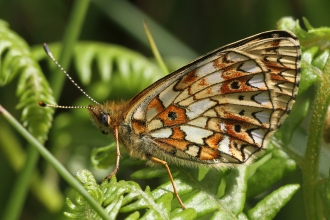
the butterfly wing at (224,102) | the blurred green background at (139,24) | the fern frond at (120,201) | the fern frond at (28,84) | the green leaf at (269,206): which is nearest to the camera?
the fern frond at (120,201)

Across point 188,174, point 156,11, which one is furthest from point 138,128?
point 156,11

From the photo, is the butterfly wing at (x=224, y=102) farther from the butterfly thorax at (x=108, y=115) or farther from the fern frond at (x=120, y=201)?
the fern frond at (x=120, y=201)

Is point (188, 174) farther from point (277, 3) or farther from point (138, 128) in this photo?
point (277, 3)

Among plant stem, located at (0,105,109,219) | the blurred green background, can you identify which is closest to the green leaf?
plant stem, located at (0,105,109,219)

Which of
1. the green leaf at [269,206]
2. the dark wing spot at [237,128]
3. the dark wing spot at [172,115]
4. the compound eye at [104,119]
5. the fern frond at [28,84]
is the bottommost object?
the green leaf at [269,206]

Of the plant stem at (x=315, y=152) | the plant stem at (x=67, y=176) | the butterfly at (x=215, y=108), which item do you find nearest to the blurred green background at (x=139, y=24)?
the butterfly at (x=215, y=108)

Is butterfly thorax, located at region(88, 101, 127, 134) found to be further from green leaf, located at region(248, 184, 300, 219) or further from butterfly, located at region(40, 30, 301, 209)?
green leaf, located at region(248, 184, 300, 219)
